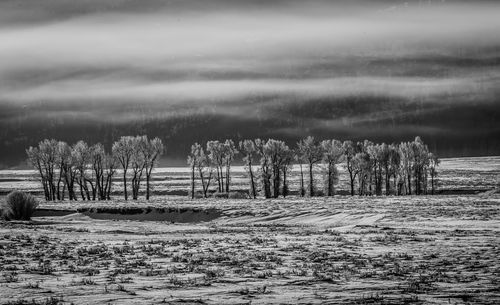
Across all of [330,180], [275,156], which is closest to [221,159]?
[275,156]

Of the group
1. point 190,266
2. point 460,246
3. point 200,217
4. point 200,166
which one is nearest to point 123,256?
point 190,266

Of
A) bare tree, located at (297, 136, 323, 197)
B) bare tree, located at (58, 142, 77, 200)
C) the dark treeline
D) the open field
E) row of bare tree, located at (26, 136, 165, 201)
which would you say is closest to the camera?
the open field

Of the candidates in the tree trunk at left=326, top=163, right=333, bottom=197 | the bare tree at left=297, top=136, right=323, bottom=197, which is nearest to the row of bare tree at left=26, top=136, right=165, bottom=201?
the bare tree at left=297, top=136, right=323, bottom=197

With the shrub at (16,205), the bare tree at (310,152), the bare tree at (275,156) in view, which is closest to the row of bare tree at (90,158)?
the bare tree at (275,156)

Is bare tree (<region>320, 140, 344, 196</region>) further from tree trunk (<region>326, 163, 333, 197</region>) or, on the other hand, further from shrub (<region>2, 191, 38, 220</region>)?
shrub (<region>2, 191, 38, 220</region>)

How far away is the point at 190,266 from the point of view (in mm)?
23469

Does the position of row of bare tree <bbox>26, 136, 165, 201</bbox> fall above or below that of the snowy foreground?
above

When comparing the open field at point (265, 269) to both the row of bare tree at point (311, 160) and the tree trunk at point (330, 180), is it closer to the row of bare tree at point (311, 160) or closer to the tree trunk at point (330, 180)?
the row of bare tree at point (311, 160)

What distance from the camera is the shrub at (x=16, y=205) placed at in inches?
2291

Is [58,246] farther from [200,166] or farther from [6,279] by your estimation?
[200,166]

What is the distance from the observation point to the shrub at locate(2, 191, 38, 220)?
58188 mm

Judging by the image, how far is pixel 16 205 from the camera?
58469 millimetres

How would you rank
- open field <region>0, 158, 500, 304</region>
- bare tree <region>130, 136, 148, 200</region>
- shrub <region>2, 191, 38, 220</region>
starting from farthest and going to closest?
bare tree <region>130, 136, 148, 200</region> → shrub <region>2, 191, 38, 220</region> → open field <region>0, 158, 500, 304</region>

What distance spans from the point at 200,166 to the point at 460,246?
90.9m
